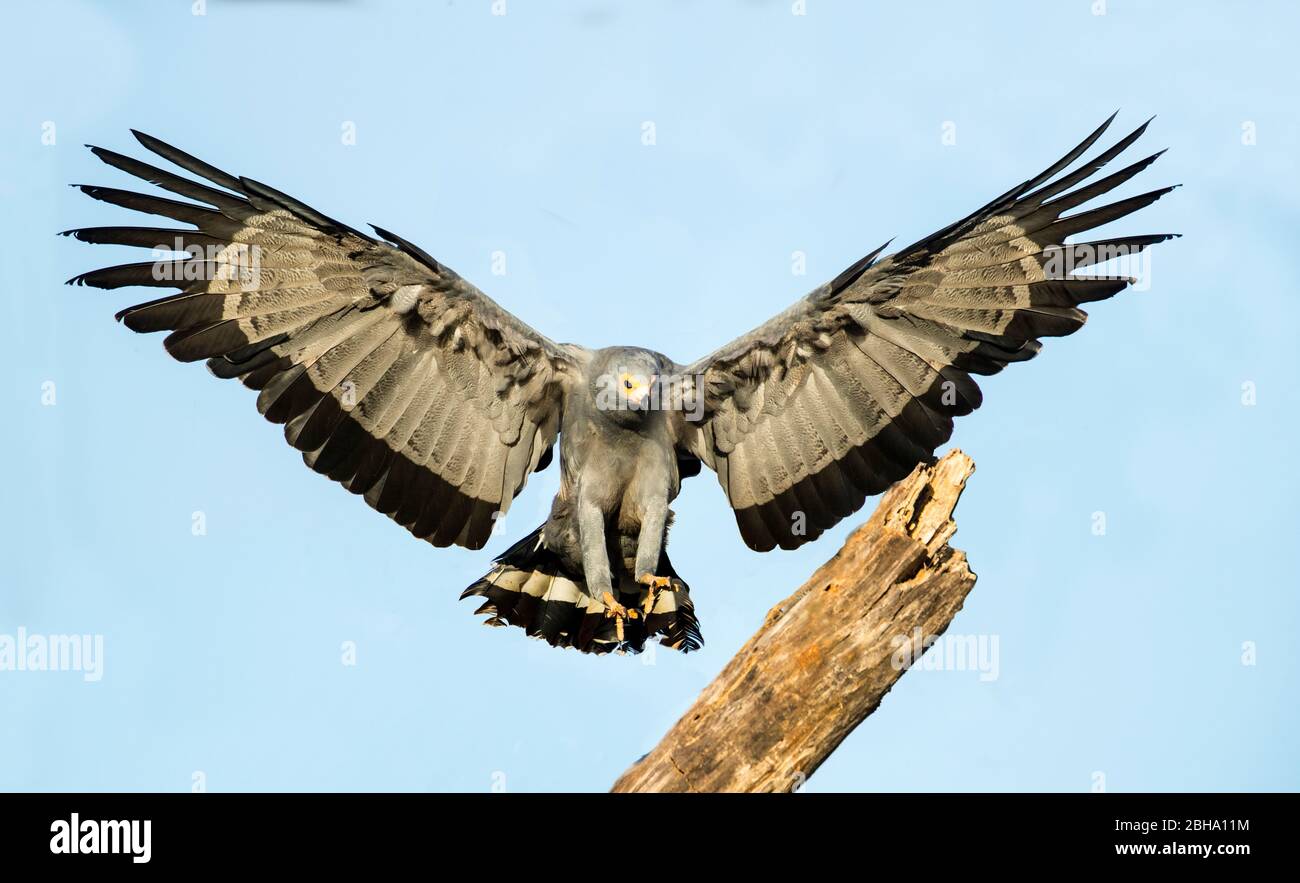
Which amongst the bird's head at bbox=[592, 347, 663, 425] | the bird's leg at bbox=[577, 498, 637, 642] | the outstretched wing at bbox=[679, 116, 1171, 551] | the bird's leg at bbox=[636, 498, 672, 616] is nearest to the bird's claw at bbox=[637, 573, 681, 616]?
the bird's leg at bbox=[636, 498, 672, 616]

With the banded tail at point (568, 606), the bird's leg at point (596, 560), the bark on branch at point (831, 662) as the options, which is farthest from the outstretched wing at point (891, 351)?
the bark on branch at point (831, 662)

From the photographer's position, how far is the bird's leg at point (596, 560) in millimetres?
8523

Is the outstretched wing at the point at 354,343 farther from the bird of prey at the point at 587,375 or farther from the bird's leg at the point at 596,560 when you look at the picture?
the bird's leg at the point at 596,560

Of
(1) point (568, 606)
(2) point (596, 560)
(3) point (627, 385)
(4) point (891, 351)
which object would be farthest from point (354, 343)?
(4) point (891, 351)

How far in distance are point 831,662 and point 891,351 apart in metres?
2.42

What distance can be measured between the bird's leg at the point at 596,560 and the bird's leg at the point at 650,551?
20 cm

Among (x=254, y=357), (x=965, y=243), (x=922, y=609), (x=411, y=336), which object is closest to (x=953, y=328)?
(x=965, y=243)

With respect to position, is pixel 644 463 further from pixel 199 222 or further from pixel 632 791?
pixel 199 222

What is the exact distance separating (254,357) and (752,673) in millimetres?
3952

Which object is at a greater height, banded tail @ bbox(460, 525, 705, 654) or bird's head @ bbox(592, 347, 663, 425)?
bird's head @ bbox(592, 347, 663, 425)

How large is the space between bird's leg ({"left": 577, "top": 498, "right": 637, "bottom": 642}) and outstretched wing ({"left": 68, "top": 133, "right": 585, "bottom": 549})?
800 mm

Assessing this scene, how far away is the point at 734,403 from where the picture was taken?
29.5ft

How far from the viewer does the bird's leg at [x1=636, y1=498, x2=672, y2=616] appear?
8625mm

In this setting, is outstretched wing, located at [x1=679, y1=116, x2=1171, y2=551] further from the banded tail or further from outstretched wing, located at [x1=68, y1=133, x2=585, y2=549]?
outstretched wing, located at [x1=68, y1=133, x2=585, y2=549]
